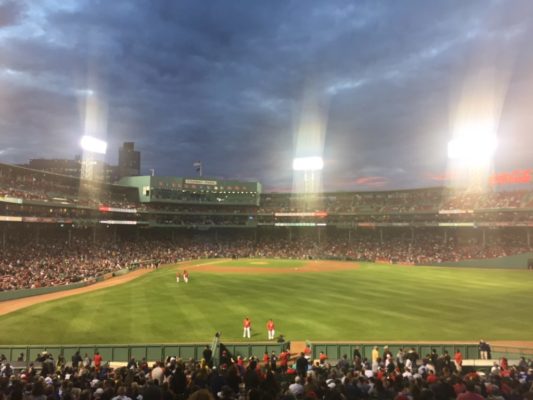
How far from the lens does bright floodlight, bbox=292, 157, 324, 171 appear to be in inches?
4395

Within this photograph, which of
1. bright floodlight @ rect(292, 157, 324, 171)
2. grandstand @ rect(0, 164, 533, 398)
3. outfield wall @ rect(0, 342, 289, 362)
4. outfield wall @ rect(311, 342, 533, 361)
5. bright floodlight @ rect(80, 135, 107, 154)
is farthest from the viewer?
bright floodlight @ rect(292, 157, 324, 171)

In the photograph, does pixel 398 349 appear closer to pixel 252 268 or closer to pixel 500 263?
pixel 252 268

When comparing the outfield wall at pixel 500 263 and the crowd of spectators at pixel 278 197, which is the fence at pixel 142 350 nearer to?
the crowd of spectators at pixel 278 197

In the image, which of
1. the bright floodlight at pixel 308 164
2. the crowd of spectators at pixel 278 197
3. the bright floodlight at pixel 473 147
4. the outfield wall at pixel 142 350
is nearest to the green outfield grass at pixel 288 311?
the outfield wall at pixel 142 350

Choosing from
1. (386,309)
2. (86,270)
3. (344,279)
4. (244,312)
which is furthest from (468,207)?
(86,270)

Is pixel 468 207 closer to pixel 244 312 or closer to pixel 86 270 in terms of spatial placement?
pixel 244 312

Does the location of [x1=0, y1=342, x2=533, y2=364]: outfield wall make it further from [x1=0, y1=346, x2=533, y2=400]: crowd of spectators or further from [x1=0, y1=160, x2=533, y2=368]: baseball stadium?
[x1=0, y1=346, x2=533, y2=400]: crowd of spectators

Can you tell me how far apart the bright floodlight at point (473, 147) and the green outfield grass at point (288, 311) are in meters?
42.8

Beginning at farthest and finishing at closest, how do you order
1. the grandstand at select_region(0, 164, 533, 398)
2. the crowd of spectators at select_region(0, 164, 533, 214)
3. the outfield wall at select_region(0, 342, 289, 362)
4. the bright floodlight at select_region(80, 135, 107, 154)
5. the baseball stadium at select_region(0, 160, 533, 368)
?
the bright floodlight at select_region(80, 135, 107, 154)
the crowd of spectators at select_region(0, 164, 533, 214)
the grandstand at select_region(0, 164, 533, 398)
the baseball stadium at select_region(0, 160, 533, 368)
the outfield wall at select_region(0, 342, 289, 362)

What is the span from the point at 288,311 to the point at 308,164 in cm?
8370

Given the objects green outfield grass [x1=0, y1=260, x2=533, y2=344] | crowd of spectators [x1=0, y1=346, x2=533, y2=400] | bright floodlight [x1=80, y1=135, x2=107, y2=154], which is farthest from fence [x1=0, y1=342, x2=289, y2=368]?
bright floodlight [x1=80, y1=135, x2=107, y2=154]

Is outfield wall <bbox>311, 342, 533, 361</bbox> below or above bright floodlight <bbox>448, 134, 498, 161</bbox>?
below

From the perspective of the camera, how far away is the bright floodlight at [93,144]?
79.9 m

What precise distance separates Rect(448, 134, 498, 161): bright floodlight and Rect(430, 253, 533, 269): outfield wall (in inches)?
1197
